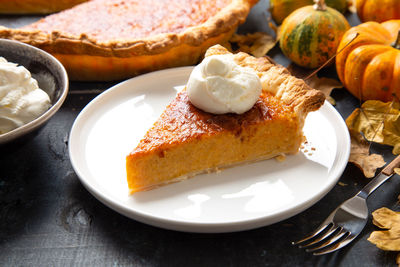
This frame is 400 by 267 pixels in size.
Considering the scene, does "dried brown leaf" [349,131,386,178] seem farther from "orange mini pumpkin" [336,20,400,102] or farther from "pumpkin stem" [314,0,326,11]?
"pumpkin stem" [314,0,326,11]

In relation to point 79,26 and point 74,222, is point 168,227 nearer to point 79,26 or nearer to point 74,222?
point 74,222

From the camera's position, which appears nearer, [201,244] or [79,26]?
[201,244]

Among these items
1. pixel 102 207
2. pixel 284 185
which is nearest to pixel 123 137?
pixel 102 207

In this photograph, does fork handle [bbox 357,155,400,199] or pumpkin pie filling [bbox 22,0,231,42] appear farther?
pumpkin pie filling [bbox 22,0,231,42]

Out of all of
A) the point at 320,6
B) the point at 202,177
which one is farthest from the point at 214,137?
the point at 320,6

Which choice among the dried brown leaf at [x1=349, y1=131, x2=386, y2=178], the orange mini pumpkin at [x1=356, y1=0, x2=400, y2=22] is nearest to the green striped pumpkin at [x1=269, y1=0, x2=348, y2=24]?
the orange mini pumpkin at [x1=356, y1=0, x2=400, y2=22]

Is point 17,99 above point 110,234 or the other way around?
above

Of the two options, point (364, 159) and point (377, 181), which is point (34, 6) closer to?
point (364, 159)
